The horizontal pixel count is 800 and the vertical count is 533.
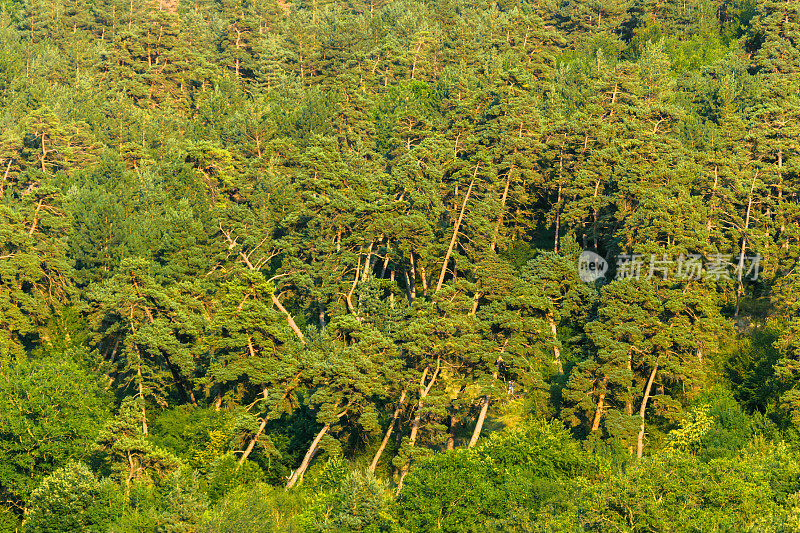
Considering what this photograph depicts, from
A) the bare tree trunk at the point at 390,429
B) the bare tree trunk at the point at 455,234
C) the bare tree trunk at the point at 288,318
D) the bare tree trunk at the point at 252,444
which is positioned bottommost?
the bare tree trunk at the point at 252,444

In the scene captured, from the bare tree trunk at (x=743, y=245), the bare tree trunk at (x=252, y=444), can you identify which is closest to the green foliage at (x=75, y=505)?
the bare tree trunk at (x=252, y=444)

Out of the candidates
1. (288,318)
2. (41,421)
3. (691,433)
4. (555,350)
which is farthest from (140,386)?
(691,433)

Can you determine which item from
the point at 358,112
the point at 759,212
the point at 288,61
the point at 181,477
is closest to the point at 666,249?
the point at 759,212

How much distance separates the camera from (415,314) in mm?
58438

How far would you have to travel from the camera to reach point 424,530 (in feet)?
151

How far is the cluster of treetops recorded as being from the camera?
49.9 m

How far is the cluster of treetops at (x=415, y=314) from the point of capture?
4988 centimetres

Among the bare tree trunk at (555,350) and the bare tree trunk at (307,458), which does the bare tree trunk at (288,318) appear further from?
the bare tree trunk at (555,350)

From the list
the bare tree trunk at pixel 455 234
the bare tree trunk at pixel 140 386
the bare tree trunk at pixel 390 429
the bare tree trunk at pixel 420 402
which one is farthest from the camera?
the bare tree trunk at pixel 455 234

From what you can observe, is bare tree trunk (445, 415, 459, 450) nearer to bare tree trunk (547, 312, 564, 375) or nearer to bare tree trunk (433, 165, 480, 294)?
bare tree trunk (547, 312, 564, 375)

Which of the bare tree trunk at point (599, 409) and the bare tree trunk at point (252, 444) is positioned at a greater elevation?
the bare tree trunk at point (599, 409)

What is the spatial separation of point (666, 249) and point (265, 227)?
32.9m

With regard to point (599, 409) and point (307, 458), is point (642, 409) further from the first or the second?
point (307, 458)

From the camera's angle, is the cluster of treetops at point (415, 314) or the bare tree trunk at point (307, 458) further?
the bare tree trunk at point (307, 458)
